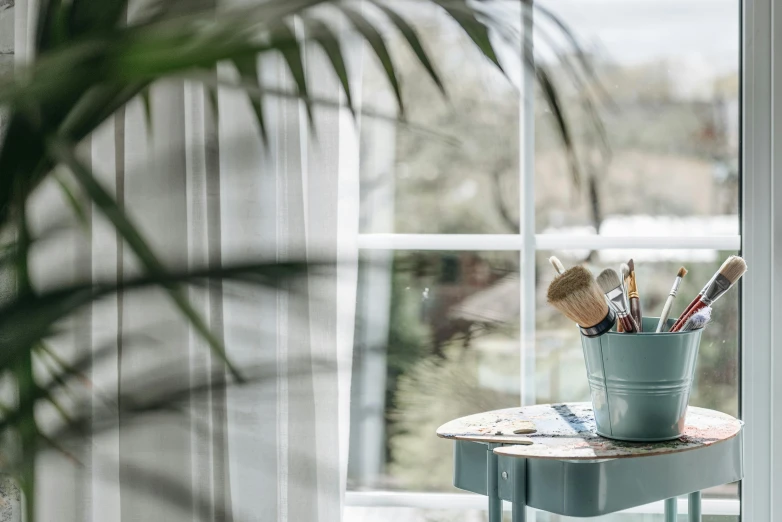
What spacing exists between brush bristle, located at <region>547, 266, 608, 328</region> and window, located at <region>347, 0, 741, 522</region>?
46cm

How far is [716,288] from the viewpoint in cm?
100

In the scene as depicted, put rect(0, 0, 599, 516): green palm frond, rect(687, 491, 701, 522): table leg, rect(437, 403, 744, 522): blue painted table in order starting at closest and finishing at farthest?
rect(0, 0, 599, 516): green palm frond
rect(437, 403, 744, 522): blue painted table
rect(687, 491, 701, 522): table leg

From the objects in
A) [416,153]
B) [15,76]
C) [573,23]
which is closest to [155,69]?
[15,76]

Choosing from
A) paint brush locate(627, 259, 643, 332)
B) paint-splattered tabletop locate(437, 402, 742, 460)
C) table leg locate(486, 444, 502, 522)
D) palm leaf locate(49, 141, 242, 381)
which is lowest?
table leg locate(486, 444, 502, 522)

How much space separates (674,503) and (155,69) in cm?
124

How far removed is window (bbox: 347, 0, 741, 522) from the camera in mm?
1375

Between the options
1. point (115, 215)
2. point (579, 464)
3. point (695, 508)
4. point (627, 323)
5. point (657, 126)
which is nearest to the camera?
point (115, 215)

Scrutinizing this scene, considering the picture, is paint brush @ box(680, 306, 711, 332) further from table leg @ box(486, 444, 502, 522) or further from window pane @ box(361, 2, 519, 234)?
window pane @ box(361, 2, 519, 234)

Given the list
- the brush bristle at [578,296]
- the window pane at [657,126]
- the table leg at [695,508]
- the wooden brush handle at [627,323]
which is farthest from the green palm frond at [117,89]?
the window pane at [657,126]

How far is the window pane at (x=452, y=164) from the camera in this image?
1.37m

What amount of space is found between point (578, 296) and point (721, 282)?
0.24 metres

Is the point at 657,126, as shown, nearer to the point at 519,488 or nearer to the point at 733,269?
the point at 733,269

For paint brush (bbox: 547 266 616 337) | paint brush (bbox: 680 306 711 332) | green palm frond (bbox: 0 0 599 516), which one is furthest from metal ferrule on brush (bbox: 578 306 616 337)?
green palm frond (bbox: 0 0 599 516)

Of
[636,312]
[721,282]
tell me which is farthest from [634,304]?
[721,282]
